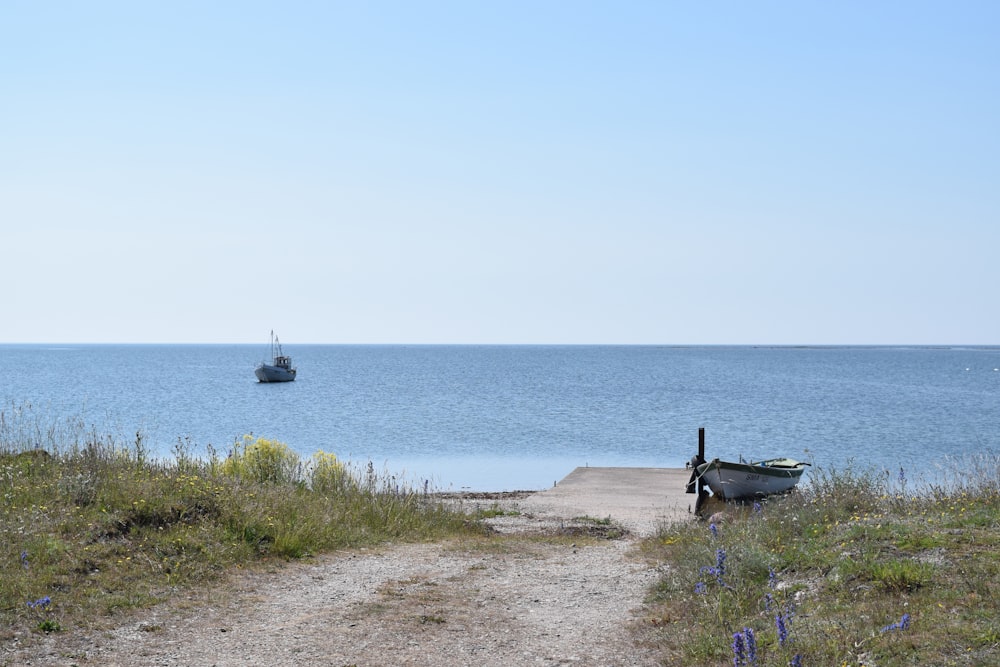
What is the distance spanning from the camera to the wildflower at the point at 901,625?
6.25 metres

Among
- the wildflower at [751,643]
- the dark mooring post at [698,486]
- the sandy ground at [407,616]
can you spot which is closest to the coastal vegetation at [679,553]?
the wildflower at [751,643]

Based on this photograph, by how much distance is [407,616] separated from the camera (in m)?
8.79

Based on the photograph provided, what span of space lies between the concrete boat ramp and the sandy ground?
477cm

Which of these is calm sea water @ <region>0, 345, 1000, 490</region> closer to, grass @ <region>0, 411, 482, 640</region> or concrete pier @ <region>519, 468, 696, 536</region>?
grass @ <region>0, 411, 482, 640</region>

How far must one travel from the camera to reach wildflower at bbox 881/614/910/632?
246 inches

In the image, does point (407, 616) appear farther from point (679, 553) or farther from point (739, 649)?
point (679, 553)

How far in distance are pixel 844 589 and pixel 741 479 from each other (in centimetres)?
1278

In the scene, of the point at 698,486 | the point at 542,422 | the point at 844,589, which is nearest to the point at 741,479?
the point at 698,486

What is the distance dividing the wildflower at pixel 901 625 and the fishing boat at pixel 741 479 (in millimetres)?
13639

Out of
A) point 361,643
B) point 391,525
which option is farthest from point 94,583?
point 391,525

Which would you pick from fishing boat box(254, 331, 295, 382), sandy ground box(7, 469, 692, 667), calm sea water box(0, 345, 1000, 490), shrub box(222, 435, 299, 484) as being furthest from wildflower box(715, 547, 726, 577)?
fishing boat box(254, 331, 295, 382)

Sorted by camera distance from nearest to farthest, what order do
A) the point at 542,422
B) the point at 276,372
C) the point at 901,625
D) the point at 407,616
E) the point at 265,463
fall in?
the point at 901,625 < the point at 407,616 < the point at 265,463 < the point at 542,422 < the point at 276,372

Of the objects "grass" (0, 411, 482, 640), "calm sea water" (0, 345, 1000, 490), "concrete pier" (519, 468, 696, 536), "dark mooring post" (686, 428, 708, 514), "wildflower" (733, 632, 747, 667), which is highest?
"wildflower" (733, 632, 747, 667)

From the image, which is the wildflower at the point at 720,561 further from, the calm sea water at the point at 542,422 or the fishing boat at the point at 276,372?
the fishing boat at the point at 276,372
